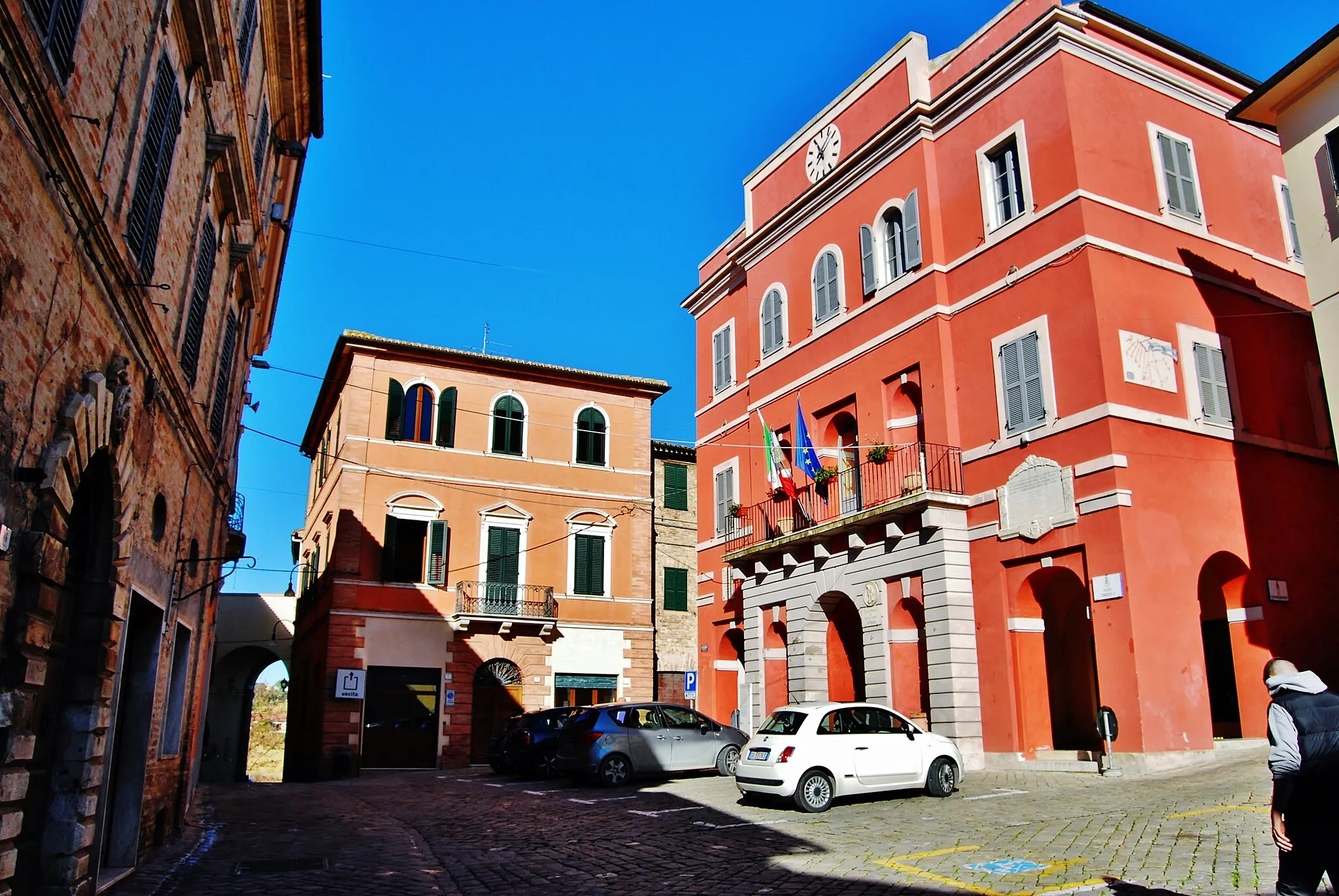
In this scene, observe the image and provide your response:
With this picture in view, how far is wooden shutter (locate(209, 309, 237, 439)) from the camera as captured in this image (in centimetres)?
1438

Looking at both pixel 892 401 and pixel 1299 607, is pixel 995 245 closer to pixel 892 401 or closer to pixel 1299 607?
pixel 892 401

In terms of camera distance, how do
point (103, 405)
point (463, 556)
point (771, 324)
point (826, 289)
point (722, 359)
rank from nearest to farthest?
point (103, 405), point (826, 289), point (771, 324), point (722, 359), point (463, 556)

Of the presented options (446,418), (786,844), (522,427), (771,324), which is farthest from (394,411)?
(786,844)

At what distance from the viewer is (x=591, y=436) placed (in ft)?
110

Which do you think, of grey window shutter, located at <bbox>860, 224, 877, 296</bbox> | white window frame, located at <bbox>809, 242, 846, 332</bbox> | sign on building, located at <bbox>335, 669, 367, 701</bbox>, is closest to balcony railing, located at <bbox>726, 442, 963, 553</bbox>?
white window frame, located at <bbox>809, 242, 846, 332</bbox>

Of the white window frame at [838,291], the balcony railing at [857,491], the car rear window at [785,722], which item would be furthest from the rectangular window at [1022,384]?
the car rear window at [785,722]

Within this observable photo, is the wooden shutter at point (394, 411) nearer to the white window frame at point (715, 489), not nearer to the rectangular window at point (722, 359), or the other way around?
the rectangular window at point (722, 359)

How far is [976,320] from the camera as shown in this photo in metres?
18.3

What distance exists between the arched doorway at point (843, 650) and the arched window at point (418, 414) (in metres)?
15.0

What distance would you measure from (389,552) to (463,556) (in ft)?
7.20

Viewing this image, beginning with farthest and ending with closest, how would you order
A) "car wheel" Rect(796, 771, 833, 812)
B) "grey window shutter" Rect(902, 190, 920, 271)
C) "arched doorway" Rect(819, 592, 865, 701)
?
"arched doorway" Rect(819, 592, 865, 701), "grey window shutter" Rect(902, 190, 920, 271), "car wheel" Rect(796, 771, 833, 812)

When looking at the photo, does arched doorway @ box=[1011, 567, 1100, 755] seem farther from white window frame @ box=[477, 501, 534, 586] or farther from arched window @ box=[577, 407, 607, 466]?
arched window @ box=[577, 407, 607, 466]

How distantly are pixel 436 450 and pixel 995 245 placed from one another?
734 inches

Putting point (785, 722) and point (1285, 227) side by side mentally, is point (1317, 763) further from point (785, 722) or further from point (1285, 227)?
point (1285, 227)
